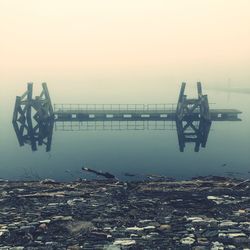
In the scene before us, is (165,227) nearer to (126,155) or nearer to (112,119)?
(126,155)

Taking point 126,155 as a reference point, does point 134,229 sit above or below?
below

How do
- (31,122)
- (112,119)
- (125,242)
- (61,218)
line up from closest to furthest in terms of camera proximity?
(125,242) < (61,218) < (31,122) < (112,119)

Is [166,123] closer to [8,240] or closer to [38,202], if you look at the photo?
[38,202]

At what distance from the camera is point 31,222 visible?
9852 millimetres

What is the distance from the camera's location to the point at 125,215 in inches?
409

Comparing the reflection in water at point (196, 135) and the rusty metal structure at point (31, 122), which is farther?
the rusty metal structure at point (31, 122)

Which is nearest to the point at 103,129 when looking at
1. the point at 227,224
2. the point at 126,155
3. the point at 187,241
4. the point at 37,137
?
the point at 37,137

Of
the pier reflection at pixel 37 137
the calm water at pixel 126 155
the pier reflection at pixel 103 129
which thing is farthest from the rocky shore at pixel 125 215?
the pier reflection at pixel 37 137

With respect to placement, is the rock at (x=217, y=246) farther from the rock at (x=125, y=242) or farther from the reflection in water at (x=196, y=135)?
the reflection in water at (x=196, y=135)

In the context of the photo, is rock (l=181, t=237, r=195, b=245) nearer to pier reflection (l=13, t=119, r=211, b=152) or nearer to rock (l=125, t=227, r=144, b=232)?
rock (l=125, t=227, r=144, b=232)

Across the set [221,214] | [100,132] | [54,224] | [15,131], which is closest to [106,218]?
[54,224]

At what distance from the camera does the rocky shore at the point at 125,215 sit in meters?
8.70

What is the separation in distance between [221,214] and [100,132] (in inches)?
741

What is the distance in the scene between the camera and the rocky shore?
870 centimetres
